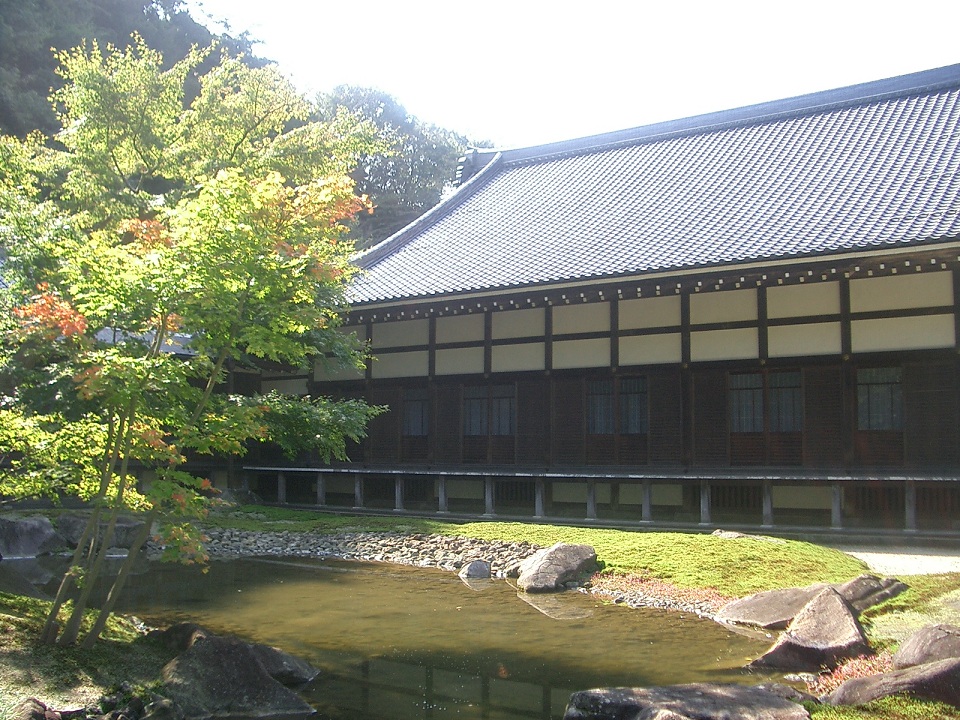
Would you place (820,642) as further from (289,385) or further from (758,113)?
(758,113)

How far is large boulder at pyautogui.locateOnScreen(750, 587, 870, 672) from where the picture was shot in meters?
8.61

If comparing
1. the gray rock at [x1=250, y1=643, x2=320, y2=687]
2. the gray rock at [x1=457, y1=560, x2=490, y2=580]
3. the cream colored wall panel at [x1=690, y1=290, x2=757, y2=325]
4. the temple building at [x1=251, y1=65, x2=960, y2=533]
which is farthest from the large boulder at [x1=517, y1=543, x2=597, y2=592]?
the cream colored wall panel at [x1=690, y1=290, x2=757, y2=325]

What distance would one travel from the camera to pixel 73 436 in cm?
846

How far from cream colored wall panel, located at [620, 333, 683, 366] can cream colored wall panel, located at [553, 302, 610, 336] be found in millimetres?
674

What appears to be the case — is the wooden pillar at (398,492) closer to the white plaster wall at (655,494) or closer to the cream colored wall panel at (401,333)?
the cream colored wall panel at (401,333)

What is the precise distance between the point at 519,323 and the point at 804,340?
20.2 feet

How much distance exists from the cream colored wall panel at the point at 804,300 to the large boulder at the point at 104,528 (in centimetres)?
1261

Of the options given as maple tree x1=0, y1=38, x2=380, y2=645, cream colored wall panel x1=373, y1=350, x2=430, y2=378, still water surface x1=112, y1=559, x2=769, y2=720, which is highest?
cream colored wall panel x1=373, y1=350, x2=430, y2=378

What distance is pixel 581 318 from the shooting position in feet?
62.8

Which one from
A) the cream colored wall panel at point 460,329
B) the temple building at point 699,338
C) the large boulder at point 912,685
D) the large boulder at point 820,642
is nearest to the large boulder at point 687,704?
the large boulder at point 912,685

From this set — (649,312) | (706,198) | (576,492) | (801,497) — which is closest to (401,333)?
(576,492)

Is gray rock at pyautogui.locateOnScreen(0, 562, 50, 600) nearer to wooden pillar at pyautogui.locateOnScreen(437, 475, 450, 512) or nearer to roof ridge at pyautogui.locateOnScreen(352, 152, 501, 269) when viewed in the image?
wooden pillar at pyautogui.locateOnScreen(437, 475, 450, 512)

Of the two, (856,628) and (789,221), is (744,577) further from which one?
(789,221)

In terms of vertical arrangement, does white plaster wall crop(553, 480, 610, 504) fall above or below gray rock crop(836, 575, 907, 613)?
above
